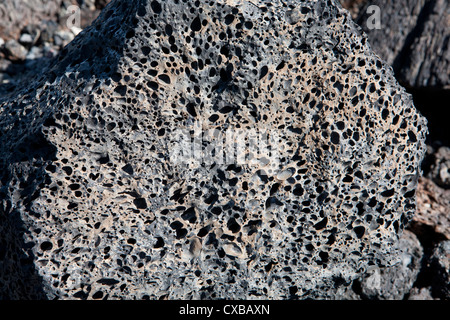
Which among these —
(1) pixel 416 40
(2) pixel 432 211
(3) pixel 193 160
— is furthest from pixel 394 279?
(1) pixel 416 40

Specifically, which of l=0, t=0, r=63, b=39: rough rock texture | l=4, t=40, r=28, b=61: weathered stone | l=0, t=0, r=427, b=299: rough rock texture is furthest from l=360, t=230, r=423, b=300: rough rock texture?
l=0, t=0, r=63, b=39: rough rock texture

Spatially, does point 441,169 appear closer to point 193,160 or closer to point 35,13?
point 193,160

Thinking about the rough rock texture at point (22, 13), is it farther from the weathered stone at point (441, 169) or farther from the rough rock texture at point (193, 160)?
the weathered stone at point (441, 169)

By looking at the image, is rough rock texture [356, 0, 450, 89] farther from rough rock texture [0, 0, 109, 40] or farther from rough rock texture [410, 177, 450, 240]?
rough rock texture [0, 0, 109, 40]

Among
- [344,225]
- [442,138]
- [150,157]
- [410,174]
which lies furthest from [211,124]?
[442,138]
